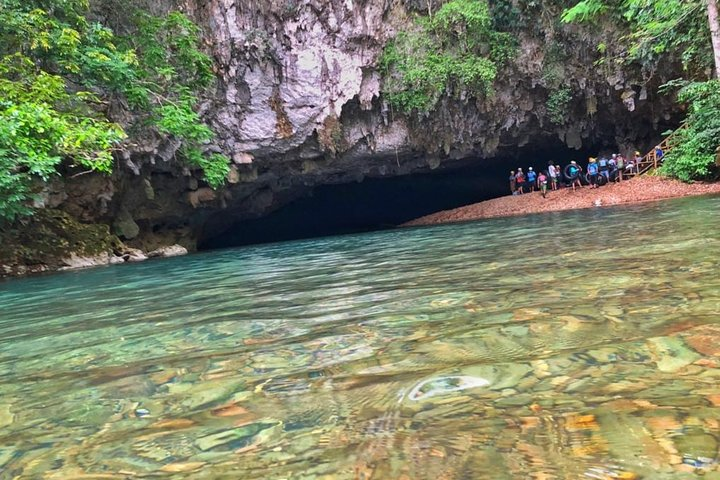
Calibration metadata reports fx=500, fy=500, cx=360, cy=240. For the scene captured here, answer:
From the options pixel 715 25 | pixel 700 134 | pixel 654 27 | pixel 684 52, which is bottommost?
pixel 700 134

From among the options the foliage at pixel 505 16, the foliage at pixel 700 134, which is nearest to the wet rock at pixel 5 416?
the foliage at pixel 700 134

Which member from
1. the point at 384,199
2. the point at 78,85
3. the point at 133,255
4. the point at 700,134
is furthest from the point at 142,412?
the point at 384,199

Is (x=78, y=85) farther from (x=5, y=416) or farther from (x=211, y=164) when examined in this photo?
(x=5, y=416)

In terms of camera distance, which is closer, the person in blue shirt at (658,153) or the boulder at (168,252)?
the boulder at (168,252)

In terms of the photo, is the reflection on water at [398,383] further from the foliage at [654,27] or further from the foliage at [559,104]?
the foliage at [559,104]

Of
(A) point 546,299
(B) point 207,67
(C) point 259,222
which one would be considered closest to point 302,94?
(B) point 207,67

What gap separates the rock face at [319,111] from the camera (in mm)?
15695

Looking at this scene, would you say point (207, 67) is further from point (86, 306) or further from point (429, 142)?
point (86, 306)

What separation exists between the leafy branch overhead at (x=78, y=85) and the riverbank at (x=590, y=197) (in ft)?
30.2

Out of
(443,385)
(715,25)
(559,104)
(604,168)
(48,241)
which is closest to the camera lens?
(443,385)

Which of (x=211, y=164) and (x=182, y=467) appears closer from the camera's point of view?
(x=182, y=467)

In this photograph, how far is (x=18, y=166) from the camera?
A: 9.64 metres

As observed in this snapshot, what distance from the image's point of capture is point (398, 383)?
1.94 metres

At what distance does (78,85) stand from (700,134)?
16.8 metres
